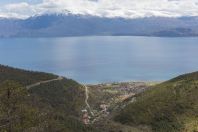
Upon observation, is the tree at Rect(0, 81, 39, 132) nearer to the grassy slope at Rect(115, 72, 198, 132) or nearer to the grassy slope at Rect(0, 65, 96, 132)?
the grassy slope at Rect(115, 72, 198, 132)

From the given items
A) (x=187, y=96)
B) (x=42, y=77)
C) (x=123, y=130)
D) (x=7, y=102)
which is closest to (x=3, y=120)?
(x=7, y=102)

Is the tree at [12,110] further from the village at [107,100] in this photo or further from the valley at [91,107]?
the village at [107,100]

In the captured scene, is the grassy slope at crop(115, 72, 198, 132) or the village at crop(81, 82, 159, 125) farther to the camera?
the village at crop(81, 82, 159, 125)

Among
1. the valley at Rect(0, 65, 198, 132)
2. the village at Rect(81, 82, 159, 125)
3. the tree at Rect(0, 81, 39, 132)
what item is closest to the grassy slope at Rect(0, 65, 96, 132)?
the valley at Rect(0, 65, 198, 132)

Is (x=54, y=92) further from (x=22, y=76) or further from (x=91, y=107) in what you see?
(x=22, y=76)

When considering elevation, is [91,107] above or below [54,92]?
below

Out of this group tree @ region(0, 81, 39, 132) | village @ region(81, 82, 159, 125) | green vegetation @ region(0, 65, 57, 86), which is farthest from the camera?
green vegetation @ region(0, 65, 57, 86)

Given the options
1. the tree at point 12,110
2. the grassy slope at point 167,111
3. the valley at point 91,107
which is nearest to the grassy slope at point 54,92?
the valley at point 91,107

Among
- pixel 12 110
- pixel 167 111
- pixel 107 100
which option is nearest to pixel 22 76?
pixel 107 100
